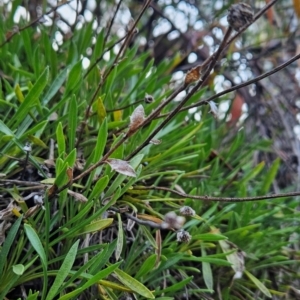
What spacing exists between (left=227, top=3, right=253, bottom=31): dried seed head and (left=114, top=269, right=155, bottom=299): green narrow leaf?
0.96 ft

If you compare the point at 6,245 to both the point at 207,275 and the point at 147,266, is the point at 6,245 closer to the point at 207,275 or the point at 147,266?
the point at 147,266

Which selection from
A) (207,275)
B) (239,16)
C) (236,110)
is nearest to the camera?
(239,16)

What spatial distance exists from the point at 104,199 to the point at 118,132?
0.12 metres

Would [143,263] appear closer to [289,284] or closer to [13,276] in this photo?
[13,276]

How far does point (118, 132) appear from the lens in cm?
66

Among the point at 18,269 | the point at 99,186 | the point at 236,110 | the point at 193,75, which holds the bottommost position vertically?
the point at 18,269

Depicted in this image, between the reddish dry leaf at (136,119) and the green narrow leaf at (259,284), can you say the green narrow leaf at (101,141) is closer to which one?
the reddish dry leaf at (136,119)

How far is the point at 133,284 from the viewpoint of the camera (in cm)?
53

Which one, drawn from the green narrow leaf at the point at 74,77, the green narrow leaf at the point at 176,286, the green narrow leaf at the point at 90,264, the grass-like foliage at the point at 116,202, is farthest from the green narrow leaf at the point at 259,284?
the green narrow leaf at the point at 74,77

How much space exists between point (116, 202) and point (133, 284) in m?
0.11

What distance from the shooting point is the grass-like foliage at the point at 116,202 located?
51 centimetres

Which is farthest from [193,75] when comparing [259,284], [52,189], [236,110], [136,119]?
[236,110]

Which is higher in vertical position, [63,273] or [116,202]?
→ [116,202]

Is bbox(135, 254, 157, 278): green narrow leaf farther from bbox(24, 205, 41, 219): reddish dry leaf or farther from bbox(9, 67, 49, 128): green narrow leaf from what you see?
bbox(9, 67, 49, 128): green narrow leaf
